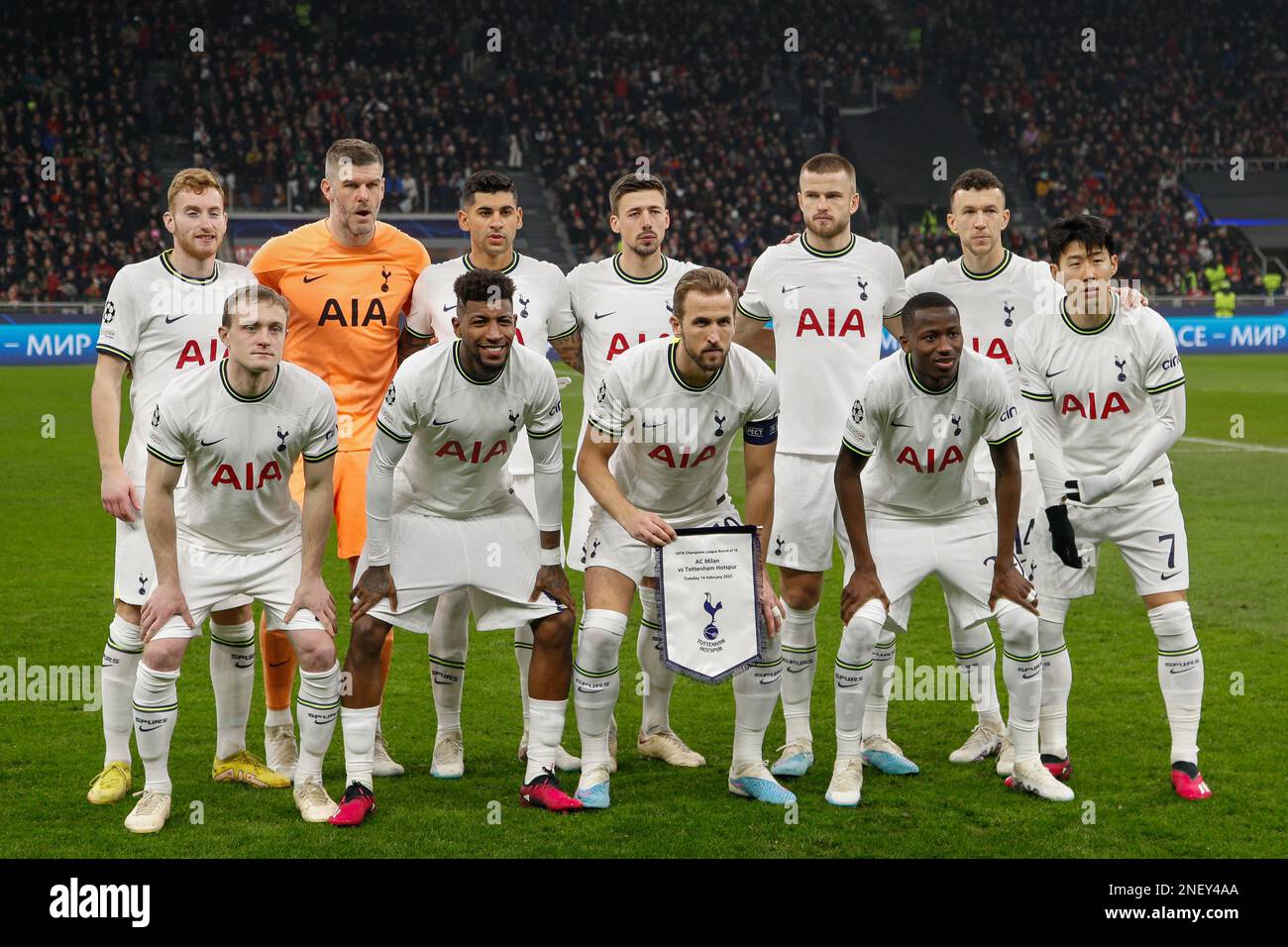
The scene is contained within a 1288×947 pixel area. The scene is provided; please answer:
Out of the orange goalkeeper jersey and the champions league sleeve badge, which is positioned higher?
the orange goalkeeper jersey

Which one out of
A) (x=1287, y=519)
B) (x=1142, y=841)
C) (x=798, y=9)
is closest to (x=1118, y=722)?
(x=1142, y=841)

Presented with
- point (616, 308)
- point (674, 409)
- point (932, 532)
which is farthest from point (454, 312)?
point (932, 532)

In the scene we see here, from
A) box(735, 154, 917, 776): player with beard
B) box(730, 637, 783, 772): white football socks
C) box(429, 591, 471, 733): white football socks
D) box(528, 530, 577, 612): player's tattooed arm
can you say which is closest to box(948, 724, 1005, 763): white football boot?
box(735, 154, 917, 776): player with beard

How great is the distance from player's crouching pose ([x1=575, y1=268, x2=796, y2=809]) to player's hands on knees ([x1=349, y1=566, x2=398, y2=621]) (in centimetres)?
76

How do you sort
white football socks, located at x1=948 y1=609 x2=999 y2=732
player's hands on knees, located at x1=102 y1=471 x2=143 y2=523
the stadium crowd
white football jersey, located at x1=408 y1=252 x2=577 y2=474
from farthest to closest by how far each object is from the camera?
the stadium crowd → white football jersey, located at x1=408 y1=252 x2=577 y2=474 → white football socks, located at x1=948 y1=609 x2=999 y2=732 → player's hands on knees, located at x1=102 y1=471 x2=143 y2=523

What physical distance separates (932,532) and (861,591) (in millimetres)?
417

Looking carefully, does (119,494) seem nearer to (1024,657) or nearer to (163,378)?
(163,378)

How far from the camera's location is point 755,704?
578 centimetres

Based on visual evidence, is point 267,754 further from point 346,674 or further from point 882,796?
point 882,796

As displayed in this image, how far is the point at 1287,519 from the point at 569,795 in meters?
8.64

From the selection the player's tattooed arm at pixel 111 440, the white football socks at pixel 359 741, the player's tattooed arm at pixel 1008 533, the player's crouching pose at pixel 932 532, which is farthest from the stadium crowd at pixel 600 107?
the player's tattooed arm at pixel 1008 533

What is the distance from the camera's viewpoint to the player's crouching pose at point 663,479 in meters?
5.59

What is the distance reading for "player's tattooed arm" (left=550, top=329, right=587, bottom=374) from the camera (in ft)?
22.1

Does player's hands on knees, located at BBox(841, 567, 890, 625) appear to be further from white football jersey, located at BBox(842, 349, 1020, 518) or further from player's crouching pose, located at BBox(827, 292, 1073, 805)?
white football jersey, located at BBox(842, 349, 1020, 518)
